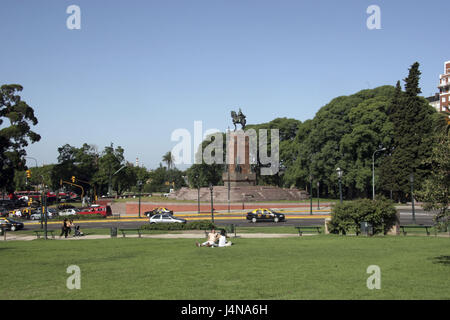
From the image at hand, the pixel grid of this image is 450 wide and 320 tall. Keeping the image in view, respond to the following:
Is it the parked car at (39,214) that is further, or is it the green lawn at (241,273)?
the parked car at (39,214)

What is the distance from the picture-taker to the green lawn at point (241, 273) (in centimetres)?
993

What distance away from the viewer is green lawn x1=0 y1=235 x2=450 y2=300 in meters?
9.93

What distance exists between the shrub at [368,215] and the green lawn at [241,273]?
533 centimetres

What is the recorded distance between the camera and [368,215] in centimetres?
2470

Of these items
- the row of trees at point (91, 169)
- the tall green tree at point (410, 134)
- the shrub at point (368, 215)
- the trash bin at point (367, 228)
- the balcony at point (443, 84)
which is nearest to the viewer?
the trash bin at point (367, 228)

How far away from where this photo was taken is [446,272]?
39.7ft

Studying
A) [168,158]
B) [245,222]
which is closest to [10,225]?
[245,222]

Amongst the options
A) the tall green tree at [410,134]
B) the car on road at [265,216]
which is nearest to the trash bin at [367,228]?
the car on road at [265,216]

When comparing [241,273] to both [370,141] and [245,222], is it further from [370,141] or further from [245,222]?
[370,141]

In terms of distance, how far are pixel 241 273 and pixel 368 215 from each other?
1443cm

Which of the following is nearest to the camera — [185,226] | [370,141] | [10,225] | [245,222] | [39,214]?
[185,226]

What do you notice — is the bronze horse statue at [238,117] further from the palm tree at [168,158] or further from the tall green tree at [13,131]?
the palm tree at [168,158]

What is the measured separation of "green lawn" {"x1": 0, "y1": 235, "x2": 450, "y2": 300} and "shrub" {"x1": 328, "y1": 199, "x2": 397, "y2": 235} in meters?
5.33
